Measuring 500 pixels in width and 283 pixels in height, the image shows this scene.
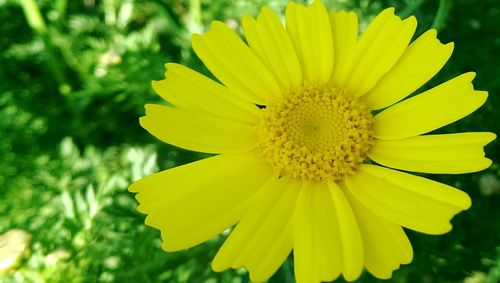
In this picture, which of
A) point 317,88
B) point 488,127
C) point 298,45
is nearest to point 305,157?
point 317,88

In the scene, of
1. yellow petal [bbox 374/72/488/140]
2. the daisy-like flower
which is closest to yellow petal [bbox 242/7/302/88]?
the daisy-like flower

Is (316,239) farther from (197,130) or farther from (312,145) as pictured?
(197,130)

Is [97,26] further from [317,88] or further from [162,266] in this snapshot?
[317,88]

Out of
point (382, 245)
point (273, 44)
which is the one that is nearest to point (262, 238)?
point (382, 245)

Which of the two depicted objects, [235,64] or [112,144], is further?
[112,144]

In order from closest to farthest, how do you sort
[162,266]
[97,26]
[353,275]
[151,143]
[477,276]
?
[353,275] < [162,266] < [477,276] < [151,143] < [97,26]

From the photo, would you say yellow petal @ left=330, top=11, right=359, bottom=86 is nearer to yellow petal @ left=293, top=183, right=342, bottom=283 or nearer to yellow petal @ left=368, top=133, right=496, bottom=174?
yellow petal @ left=368, top=133, right=496, bottom=174
